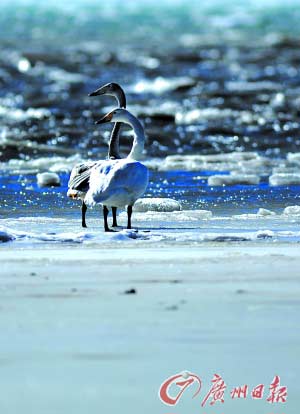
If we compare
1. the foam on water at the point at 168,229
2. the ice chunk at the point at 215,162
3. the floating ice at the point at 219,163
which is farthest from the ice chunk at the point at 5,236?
the ice chunk at the point at 215,162

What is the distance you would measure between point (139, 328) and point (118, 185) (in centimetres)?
375

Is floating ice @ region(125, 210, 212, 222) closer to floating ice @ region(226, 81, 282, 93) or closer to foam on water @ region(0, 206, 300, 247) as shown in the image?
foam on water @ region(0, 206, 300, 247)

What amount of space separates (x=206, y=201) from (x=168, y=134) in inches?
346

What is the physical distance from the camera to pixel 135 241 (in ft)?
29.8

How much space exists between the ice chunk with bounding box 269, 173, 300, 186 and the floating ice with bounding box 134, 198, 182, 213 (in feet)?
8.40

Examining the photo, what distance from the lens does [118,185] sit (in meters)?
9.79

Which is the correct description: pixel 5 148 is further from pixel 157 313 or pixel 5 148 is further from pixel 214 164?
pixel 157 313

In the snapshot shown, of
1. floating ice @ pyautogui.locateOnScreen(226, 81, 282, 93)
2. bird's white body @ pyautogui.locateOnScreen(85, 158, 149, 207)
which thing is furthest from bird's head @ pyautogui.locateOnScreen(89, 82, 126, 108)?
floating ice @ pyautogui.locateOnScreen(226, 81, 282, 93)

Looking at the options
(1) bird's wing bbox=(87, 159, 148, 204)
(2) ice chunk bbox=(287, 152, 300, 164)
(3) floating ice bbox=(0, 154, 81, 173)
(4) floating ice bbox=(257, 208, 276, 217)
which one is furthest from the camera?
(2) ice chunk bbox=(287, 152, 300, 164)

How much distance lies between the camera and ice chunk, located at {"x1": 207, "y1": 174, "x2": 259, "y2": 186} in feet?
45.1

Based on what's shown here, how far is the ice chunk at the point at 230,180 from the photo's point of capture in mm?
13750

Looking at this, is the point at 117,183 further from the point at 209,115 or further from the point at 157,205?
the point at 209,115

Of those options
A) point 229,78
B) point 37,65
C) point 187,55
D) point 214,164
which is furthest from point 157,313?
point 187,55

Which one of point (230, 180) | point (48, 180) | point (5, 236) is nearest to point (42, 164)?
point (48, 180)
